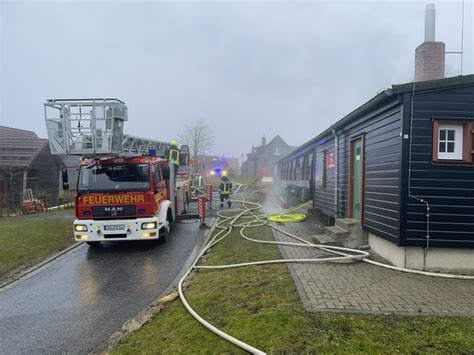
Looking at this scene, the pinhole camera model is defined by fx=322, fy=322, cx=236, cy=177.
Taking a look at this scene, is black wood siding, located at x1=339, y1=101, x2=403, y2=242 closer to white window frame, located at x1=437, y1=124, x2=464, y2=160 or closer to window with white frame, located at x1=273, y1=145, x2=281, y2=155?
white window frame, located at x1=437, y1=124, x2=464, y2=160

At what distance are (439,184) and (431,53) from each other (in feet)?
15.5

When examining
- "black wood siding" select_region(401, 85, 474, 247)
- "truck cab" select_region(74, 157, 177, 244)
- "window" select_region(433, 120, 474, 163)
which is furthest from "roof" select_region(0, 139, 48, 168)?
"window" select_region(433, 120, 474, 163)

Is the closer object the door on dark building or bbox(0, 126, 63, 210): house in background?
the door on dark building

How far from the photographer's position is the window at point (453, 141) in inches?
214

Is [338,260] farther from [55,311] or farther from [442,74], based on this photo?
[442,74]

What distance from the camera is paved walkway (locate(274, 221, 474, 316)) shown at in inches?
155

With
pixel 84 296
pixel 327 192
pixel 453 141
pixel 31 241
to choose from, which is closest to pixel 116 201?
pixel 84 296

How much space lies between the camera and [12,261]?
7.48 meters

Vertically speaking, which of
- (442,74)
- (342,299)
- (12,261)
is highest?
(442,74)

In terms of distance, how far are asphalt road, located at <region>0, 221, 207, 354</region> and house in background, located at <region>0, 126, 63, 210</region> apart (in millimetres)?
14047

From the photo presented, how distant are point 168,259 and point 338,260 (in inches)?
151

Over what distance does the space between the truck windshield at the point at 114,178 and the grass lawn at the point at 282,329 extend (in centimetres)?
431

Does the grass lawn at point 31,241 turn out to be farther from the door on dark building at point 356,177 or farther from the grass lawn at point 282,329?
the door on dark building at point 356,177

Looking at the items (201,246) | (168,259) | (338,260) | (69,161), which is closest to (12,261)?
(168,259)
